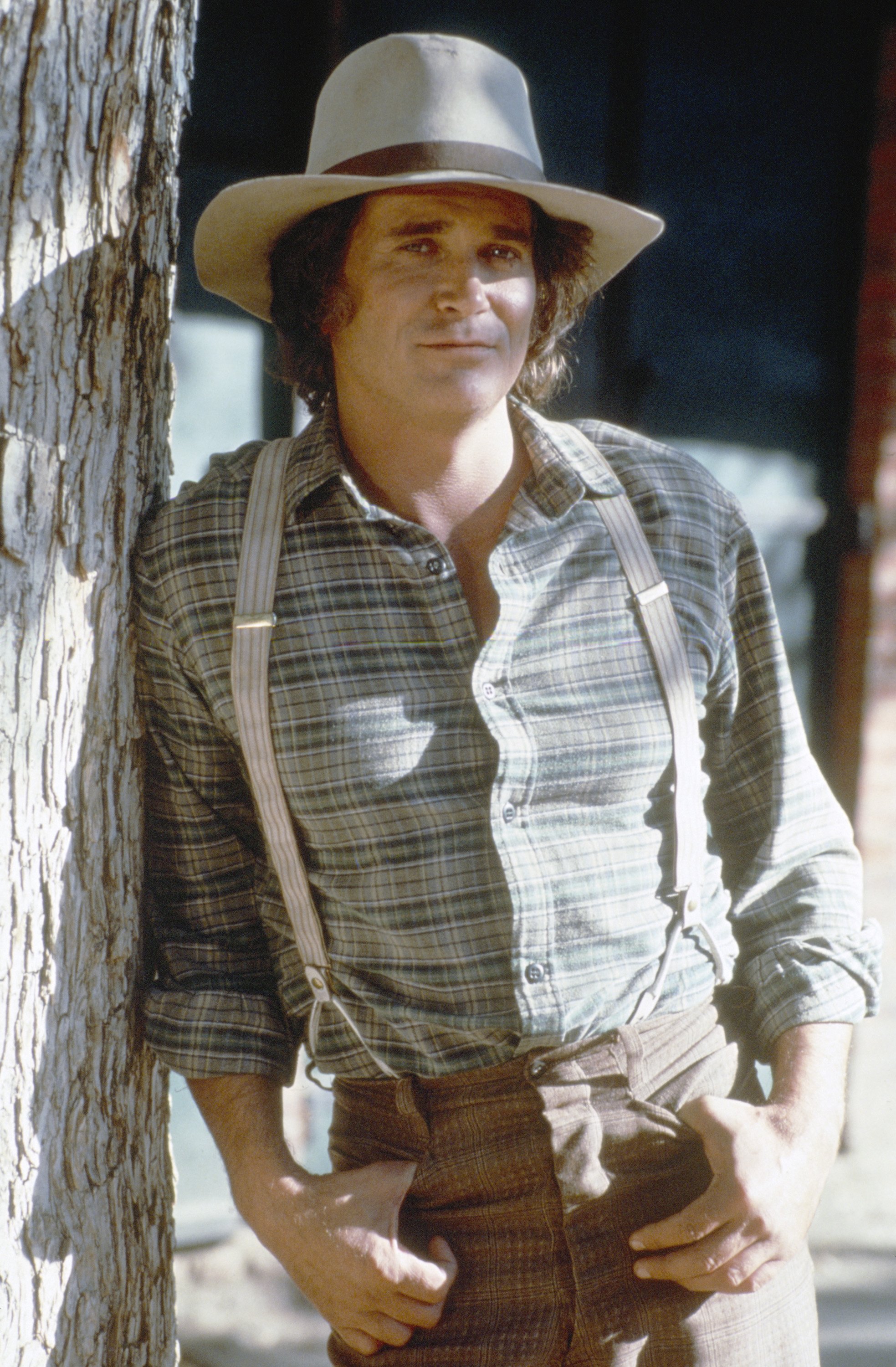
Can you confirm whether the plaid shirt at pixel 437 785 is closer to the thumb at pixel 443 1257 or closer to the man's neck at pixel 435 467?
the man's neck at pixel 435 467

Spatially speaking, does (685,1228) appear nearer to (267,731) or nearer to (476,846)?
(476,846)

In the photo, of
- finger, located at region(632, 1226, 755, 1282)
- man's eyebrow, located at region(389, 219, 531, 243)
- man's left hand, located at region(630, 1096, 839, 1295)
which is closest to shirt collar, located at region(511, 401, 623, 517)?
man's eyebrow, located at region(389, 219, 531, 243)

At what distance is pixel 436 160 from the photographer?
1.49 meters

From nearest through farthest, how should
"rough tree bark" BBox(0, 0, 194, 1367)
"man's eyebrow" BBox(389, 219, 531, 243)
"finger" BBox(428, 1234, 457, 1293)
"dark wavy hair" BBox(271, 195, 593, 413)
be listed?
"rough tree bark" BBox(0, 0, 194, 1367)
"finger" BBox(428, 1234, 457, 1293)
"man's eyebrow" BBox(389, 219, 531, 243)
"dark wavy hair" BBox(271, 195, 593, 413)

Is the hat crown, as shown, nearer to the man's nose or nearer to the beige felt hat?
the beige felt hat

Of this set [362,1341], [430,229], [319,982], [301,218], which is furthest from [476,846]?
[301,218]

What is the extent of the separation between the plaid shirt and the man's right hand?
14 centimetres

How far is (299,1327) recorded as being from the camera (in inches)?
112

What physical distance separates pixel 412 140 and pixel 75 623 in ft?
2.30

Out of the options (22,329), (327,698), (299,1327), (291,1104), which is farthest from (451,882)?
(299,1327)

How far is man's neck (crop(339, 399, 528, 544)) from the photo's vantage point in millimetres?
1582

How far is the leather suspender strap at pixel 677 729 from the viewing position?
1503mm

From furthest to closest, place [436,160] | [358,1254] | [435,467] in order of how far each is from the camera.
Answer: [435,467] < [436,160] < [358,1254]

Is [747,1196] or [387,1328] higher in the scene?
[747,1196]
